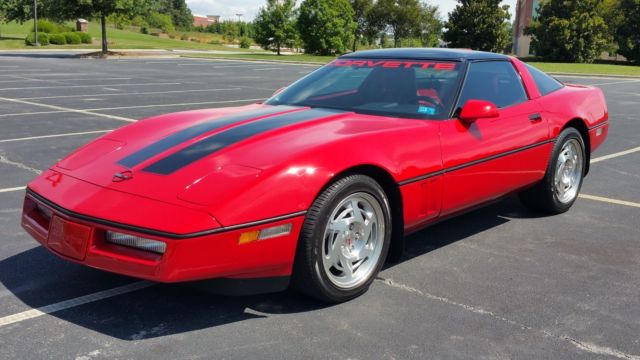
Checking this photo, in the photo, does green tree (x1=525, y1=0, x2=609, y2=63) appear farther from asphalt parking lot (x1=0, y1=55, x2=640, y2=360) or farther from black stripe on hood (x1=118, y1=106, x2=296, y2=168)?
black stripe on hood (x1=118, y1=106, x2=296, y2=168)

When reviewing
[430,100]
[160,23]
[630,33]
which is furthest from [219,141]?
[160,23]

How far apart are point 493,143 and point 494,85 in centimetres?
59

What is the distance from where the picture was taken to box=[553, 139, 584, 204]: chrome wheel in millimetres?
5141

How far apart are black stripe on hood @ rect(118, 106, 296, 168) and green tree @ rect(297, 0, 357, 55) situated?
44724 millimetres

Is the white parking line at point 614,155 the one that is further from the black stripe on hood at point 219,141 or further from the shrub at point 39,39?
the shrub at point 39,39

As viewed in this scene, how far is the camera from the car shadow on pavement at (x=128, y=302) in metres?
3.08

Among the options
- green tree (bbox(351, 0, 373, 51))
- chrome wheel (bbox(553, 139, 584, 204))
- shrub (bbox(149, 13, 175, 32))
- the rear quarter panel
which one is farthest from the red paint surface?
shrub (bbox(149, 13, 175, 32))

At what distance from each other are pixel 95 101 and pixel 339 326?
37.7 feet

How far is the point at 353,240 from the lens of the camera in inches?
134

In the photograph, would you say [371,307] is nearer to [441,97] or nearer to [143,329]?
[143,329]

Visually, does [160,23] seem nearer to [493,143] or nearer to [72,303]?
[493,143]

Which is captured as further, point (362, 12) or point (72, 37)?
point (362, 12)

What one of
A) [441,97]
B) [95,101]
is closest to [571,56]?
[95,101]

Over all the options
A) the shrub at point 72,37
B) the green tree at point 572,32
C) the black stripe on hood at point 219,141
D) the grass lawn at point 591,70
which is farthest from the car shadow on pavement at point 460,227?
the shrub at point 72,37
